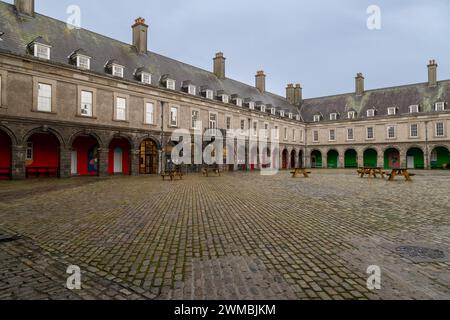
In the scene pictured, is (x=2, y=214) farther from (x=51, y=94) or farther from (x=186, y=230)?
(x=51, y=94)

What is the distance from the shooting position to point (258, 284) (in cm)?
351

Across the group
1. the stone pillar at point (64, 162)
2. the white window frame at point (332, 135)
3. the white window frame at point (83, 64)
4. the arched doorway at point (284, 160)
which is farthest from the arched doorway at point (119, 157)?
the white window frame at point (332, 135)

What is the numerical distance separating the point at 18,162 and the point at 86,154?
6.80 m

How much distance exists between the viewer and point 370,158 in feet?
161

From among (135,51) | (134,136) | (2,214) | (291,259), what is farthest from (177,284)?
(135,51)

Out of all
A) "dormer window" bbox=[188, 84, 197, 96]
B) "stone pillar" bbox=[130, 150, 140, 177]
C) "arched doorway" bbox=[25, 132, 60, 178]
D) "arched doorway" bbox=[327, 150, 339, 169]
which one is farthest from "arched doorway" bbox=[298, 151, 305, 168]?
"arched doorway" bbox=[25, 132, 60, 178]

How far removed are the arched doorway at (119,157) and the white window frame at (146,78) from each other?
657 centimetres

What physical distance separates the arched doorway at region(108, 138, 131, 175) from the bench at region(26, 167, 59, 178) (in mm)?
5210

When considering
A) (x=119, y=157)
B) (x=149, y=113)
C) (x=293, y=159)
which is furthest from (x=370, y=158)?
(x=119, y=157)

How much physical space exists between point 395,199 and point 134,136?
2307cm

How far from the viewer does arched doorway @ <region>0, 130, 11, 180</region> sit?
20344 millimetres

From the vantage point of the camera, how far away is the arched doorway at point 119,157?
1091 inches

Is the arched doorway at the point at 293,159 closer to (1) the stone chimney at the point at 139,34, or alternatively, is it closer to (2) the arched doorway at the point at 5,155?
(1) the stone chimney at the point at 139,34

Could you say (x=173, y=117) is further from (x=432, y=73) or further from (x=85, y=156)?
(x=432, y=73)
